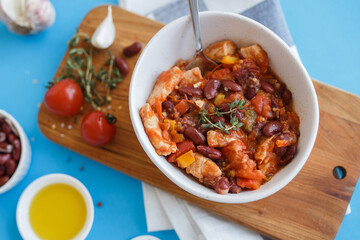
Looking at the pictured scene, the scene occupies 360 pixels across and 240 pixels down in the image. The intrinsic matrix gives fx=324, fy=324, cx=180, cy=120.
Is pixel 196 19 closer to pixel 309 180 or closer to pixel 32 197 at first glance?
pixel 309 180

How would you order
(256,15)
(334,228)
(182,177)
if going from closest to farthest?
(182,177)
(334,228)
(256,15)

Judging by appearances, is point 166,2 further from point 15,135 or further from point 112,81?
point 15,135

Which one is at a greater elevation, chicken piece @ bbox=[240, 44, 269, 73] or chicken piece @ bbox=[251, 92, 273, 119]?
chicken piece @ bbox=[240, 44, 269, 73]

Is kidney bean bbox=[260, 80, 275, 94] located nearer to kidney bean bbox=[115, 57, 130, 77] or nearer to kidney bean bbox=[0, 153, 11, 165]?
kidney bean bbox=[115, 57, 130, 77]

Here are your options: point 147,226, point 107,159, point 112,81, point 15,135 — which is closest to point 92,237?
point 147,226

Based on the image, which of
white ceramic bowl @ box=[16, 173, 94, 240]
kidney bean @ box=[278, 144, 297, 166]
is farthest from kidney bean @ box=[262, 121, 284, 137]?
white ceramic bowl @ box=[16, 173, 94, 240]

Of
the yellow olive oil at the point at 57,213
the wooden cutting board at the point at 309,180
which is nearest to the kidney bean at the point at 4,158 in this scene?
the yellow olive oil at the point at 57,213
